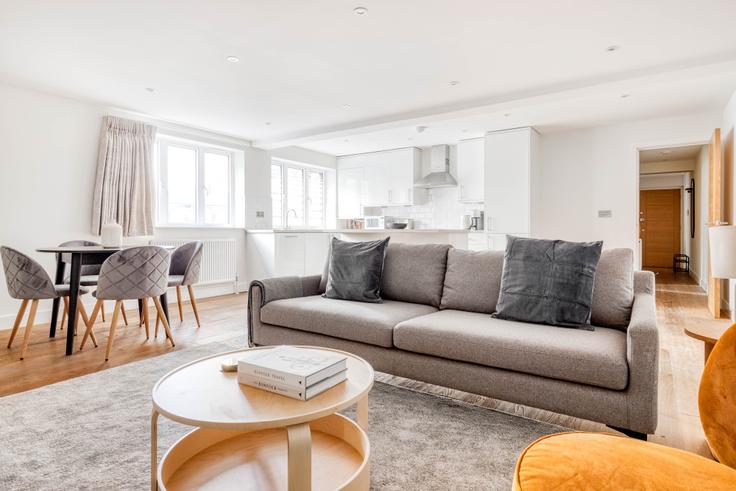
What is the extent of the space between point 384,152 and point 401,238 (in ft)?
8.55

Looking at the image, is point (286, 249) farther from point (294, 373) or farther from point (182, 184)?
point (294, 373)

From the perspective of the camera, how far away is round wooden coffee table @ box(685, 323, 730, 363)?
1556mm

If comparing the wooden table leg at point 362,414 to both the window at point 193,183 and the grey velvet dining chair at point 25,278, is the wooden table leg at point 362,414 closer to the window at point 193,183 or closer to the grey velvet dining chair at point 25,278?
the grey velvet dining chair at point 25,278

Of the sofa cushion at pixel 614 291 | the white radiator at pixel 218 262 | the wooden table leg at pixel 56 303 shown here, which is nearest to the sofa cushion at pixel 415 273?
the sofa cushion at pixel 614 291

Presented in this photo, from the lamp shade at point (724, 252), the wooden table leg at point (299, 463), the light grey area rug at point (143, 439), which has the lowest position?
the light grey area rug at point (143, 439)

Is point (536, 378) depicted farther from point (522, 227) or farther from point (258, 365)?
point (522, 227)

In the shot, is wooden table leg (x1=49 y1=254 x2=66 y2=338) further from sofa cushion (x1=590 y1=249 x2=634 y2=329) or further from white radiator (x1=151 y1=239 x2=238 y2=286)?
sofa cushion (x1=590 y1=249 x2=634 y2=329)

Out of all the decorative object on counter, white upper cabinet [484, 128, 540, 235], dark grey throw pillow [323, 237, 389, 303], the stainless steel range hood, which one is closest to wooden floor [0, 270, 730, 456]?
dark grey throw pillow [323, 237, 389, 303]

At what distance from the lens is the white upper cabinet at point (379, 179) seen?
7.18 metres

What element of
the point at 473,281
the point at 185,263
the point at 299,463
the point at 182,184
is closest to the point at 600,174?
the point at 473,281

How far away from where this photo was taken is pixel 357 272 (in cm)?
284

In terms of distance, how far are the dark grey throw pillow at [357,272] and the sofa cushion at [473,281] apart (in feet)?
1.53

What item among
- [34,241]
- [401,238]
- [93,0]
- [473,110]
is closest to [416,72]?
[473,110]

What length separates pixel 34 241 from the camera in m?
4.21
